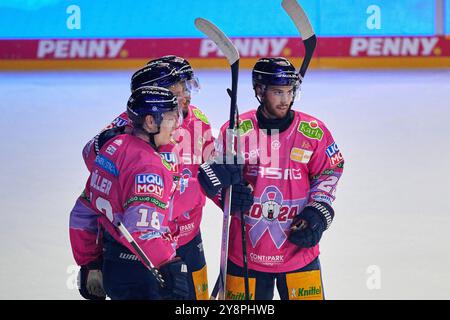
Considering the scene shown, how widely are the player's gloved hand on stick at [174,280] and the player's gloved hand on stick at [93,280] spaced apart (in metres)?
0.49

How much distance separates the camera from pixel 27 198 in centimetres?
661

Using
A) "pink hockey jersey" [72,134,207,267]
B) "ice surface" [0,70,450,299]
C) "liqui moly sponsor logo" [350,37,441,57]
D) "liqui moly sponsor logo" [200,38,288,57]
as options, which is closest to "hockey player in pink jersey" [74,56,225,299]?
"pink hockey jersey" [72,134,207,267]

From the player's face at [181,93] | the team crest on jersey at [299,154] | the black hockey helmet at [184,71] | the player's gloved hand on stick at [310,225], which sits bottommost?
the player's gloved hand on stick at [310,225]

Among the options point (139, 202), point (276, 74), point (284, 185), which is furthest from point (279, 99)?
point (139, 202)

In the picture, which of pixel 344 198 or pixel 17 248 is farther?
pixel 344 198

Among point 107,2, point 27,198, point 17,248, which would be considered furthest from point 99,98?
point 17,248

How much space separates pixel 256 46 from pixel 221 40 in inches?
337

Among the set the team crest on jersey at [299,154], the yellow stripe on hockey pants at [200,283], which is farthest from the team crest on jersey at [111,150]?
the yellow stripe on hockey pants at [200,283]

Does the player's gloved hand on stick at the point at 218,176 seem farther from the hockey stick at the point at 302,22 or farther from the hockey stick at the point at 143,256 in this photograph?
the hockey stick at the point at 302,22

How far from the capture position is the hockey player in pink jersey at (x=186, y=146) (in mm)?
3863

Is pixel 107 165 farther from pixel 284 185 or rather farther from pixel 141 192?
pixel 284 185

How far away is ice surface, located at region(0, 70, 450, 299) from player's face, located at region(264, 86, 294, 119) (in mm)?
1352
